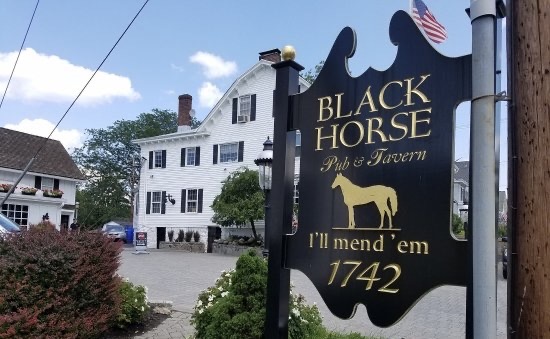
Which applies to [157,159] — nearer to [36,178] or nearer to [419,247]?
[36,178]

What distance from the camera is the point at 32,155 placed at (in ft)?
120

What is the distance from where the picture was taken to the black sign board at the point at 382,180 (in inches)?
106

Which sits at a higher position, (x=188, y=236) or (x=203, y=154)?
(x=203, y=154)

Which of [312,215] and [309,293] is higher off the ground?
[312,215]

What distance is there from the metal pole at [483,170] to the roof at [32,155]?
Result: 1410 inches

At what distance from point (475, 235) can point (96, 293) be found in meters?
4.58

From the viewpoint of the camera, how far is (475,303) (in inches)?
86.4

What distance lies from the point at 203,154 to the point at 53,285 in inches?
927

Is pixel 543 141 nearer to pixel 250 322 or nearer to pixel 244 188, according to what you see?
pixel 250 322

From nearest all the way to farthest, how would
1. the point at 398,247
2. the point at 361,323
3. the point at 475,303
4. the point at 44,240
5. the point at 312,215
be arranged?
the point at 475,303 → the point at 398,247 → the point at 312,215 → the point at 44,240 → the point at 361,323

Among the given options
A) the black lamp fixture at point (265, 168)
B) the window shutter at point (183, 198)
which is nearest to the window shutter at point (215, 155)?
the window shutter at point (183, 198)

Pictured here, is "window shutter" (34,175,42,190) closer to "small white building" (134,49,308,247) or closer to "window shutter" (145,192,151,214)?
"small white building" (134,49,308,247)

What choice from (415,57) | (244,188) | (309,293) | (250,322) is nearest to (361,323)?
(309,293)

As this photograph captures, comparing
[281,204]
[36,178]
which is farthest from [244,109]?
[281,204]
